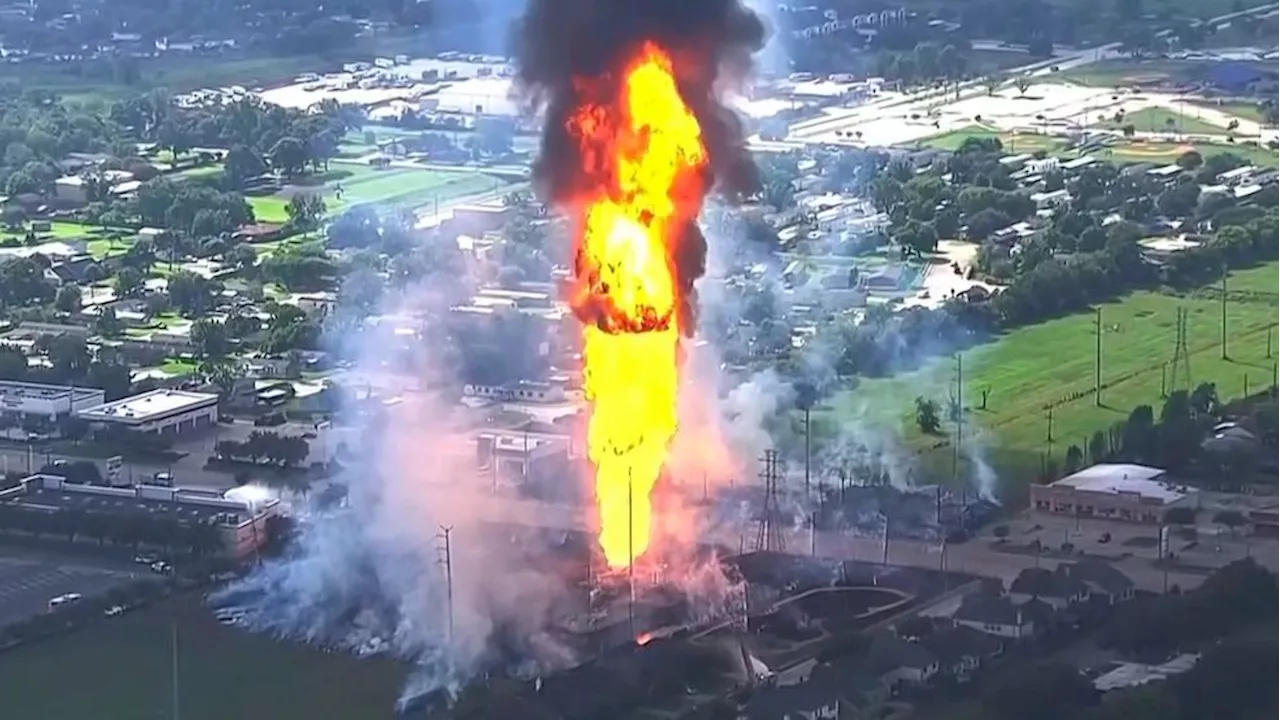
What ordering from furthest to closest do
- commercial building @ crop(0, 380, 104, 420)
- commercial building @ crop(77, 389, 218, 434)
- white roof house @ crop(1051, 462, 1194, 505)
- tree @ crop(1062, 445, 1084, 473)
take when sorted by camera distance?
commercial building @ crop(0, 380, 104, 420) → commercial building @ crop(77, 389, 218, 434) → tree @ crop(1062, 445, 1084, 473) → white roof house @ crop(1051, 462, 1194, 505)

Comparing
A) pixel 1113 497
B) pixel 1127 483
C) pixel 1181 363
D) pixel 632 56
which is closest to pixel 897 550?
pixel 1113 497

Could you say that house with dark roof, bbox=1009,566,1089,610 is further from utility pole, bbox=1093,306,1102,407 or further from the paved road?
utility pole, bbox=1093,306,1102,407

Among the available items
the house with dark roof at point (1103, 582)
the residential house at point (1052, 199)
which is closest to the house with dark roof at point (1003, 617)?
the house with dark roof at point (1103, 582)

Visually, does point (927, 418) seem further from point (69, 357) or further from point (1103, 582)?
point (69, 357)

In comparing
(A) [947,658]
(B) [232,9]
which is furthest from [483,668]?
(B) [232,9]

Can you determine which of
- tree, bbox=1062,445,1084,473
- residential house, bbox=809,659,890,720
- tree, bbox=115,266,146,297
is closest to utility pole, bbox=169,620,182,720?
residential house, bbox=809,659,890,720

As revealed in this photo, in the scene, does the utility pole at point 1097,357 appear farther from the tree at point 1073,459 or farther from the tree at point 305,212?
the tree at point 305,212
